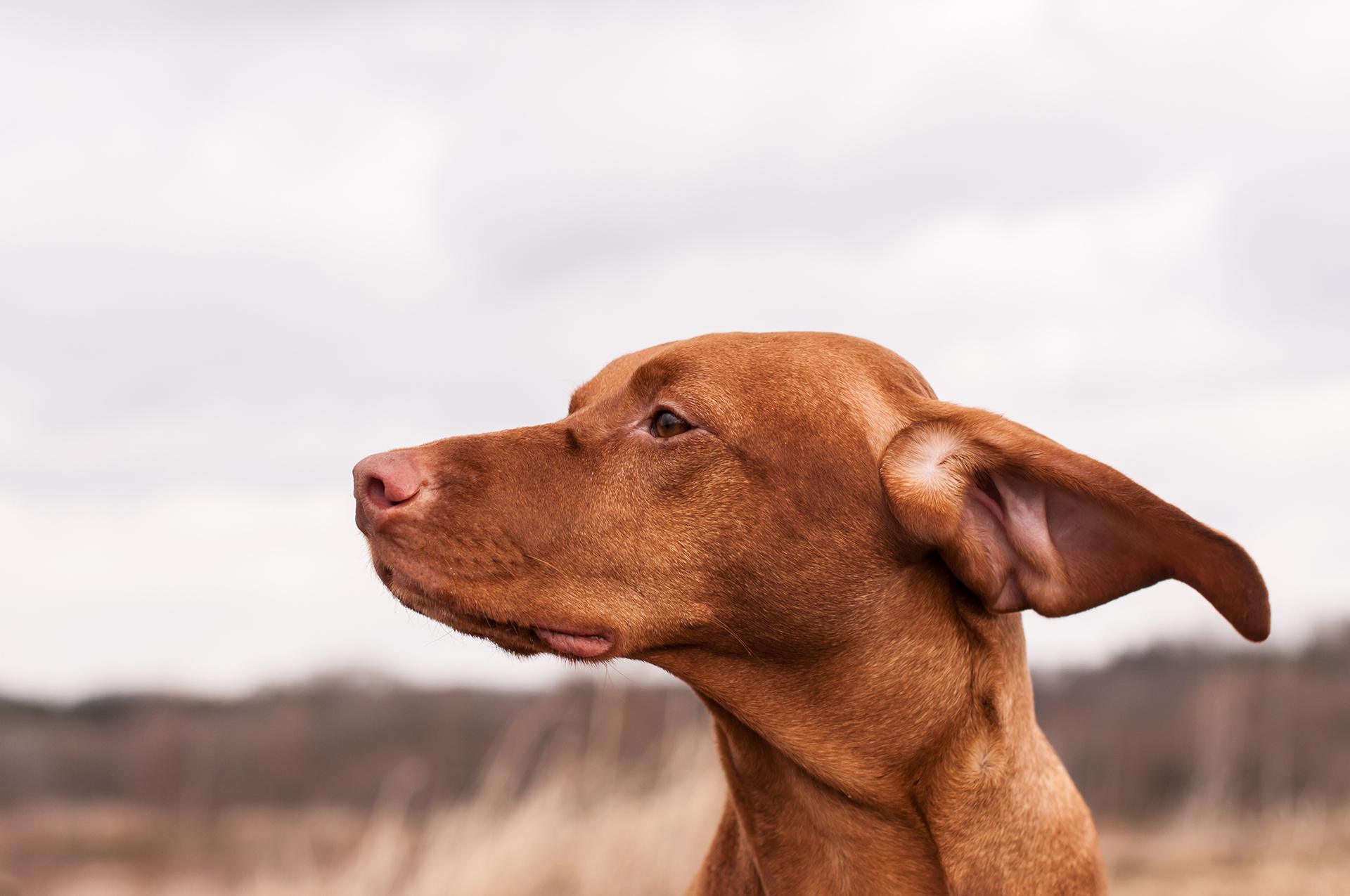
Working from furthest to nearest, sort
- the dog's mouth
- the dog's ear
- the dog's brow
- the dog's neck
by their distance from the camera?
1. the dog's brow
2. the dog's neck
3. the dog's mouth
4. the dog's ear

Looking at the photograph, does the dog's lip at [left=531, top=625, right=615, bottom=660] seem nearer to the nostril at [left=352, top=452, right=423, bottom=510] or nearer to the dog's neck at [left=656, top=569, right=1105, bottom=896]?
the dog's neck at [left=656, top=569, right=1105, bottom=896]

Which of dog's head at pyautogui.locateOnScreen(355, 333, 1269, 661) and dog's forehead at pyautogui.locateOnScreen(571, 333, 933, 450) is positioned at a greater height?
dog's forehead at pyautogui.locateOnScreen(571, 333, 933, 450)

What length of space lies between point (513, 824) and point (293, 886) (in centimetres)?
138

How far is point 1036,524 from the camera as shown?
11.1 ft

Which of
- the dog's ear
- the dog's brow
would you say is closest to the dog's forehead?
the dog's brow

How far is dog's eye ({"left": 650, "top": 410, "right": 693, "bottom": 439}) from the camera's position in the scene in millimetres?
3506

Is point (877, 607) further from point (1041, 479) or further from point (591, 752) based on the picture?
point (591, 752)

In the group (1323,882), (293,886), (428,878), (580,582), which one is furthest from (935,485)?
(1323,882)

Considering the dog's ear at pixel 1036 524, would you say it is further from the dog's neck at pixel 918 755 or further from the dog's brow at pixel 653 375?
the dog's brow at pixel 653 375

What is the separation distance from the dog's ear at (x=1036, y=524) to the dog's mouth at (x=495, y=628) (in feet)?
2.86

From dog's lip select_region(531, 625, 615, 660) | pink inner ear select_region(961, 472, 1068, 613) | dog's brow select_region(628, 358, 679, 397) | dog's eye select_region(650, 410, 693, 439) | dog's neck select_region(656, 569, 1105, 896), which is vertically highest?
dog's brow select_region(628, 358, 679, 397)

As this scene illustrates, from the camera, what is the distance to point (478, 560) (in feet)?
10.7

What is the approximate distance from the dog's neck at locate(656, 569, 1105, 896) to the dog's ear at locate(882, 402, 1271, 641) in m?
0.17

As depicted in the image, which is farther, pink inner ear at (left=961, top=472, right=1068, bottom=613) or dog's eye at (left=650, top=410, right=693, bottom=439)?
dog's eye at (left=650, top=410, right=693, bottom=439)
